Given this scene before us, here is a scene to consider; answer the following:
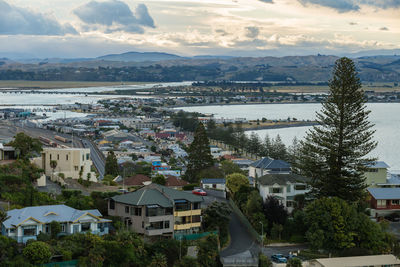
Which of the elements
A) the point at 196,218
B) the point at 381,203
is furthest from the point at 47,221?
the point at 381,203

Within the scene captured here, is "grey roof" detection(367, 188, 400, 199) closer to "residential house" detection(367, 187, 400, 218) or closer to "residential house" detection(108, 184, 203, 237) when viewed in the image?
"residential house" detection(367, 187, 400, 218)

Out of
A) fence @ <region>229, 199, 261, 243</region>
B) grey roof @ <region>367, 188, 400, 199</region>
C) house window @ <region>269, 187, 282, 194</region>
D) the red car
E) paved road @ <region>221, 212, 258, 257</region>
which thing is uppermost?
house window @ <region>269, 187, 282, 194</region>

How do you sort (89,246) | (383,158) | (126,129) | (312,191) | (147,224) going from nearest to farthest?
(89,246)
(147,224)
(312,191)
(383,158)
(126,129)

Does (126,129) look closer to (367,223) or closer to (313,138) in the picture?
(313,138)

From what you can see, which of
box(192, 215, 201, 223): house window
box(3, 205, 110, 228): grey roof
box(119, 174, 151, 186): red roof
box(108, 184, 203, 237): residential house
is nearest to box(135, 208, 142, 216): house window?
box(108, 184, 203, 237): residential house

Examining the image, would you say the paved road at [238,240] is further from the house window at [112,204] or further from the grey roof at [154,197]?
the house window at [112,204]

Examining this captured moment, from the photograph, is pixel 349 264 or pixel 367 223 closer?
pixel 349 264

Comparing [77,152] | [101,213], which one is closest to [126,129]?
[77,152]

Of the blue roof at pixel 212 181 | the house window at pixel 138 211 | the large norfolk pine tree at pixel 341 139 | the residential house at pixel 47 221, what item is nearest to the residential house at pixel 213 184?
the blue roof at pixel 212 181
